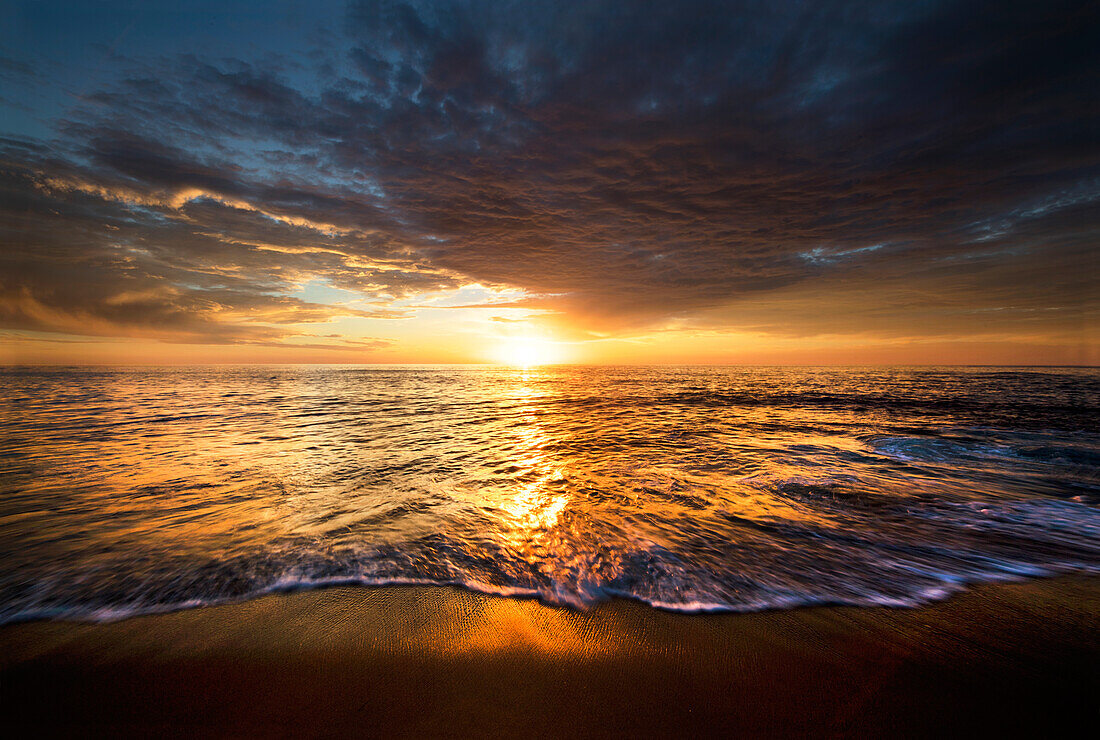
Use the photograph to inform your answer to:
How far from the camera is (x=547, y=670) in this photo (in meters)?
2.93

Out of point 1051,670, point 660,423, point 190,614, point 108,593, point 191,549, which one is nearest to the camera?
point 1051,670

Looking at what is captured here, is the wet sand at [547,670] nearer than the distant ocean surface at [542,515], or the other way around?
the wet sand at [547,670]

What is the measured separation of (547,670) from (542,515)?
125 inches

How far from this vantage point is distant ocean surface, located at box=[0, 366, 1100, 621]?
13.7 feet

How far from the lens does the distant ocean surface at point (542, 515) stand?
4168 millimetres

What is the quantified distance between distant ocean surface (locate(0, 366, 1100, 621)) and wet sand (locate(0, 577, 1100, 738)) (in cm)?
35

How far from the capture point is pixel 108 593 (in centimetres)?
394

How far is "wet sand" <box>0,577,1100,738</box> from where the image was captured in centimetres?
248

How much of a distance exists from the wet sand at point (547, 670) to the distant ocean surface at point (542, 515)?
1.14 feet

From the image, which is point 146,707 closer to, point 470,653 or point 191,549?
point 470,653

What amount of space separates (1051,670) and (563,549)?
421 cm

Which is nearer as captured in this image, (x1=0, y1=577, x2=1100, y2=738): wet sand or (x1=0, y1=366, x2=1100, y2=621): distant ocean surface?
(x1=0, y1=577, x2=1100, y2=738): wet sand

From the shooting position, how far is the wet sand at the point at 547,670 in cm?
248

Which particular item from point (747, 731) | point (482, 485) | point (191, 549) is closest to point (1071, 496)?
point (747, 731)
